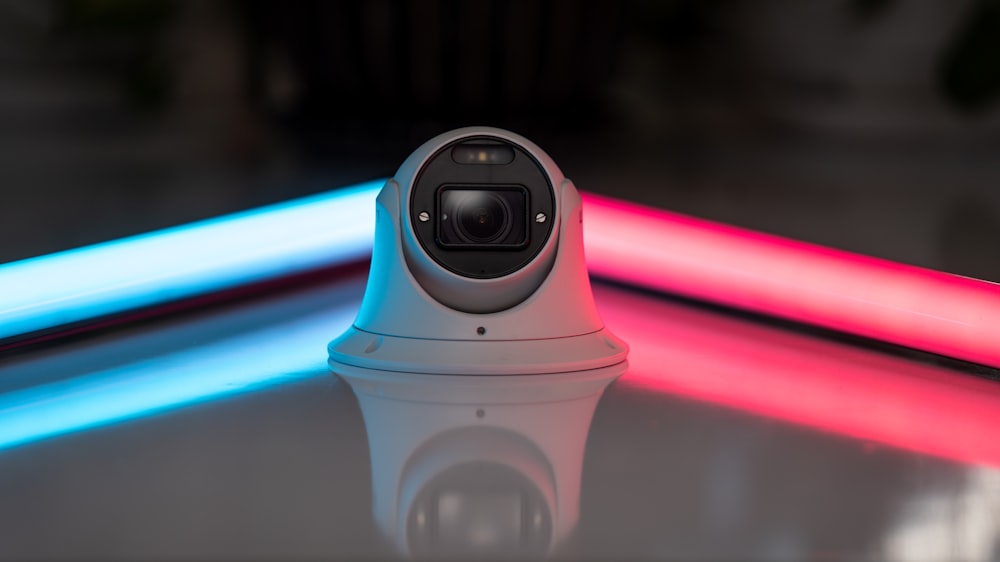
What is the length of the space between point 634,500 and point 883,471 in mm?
219

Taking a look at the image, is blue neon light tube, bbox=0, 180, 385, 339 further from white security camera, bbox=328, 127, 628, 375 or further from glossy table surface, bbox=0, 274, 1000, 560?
white security camera, bbox=328, 127, 628, 375

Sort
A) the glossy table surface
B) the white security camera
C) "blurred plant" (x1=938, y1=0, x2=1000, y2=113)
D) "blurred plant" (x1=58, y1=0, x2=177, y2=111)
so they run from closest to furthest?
1. the glossy table surface
2. the white security camera
3. "blurred plant" (x1=58, y1=0, x2=177, y2=111)
4. "blurred plant" (x1=938, y1=0, x2=1000, y2=113)

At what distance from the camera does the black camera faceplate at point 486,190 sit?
0.96 metres

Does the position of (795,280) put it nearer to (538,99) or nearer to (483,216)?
(483,216)

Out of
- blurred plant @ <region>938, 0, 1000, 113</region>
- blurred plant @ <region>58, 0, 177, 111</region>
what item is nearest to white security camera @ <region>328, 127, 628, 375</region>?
blurred plant @ <region>58, 0, 177, 111</region>

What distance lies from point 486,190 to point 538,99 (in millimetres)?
1940

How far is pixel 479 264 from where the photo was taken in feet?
3.14

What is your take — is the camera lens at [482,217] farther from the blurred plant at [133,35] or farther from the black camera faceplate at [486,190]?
the blurred plant at [133,35]

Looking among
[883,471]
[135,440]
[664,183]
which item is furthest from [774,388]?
[664,183]

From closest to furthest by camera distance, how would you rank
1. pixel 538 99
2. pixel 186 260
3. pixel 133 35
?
pixel 186 260
pixel 538 99
pixel 133 35

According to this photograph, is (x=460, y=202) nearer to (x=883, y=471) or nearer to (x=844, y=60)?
(x=883, y=471)

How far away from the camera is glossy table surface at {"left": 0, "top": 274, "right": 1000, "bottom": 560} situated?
58cm

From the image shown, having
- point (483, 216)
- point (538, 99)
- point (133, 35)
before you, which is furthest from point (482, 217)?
point (133, 35)

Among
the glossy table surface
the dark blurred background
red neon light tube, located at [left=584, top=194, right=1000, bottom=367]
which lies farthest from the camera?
the dark blurred background
